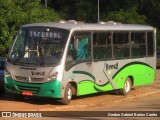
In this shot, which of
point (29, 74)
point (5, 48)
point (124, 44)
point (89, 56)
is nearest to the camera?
point (29, 74)

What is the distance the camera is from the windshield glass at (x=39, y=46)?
1630 centimetres

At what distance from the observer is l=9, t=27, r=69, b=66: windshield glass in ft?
53.5

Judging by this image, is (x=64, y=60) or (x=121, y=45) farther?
(x=121, y=45)

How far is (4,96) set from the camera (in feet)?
61.1

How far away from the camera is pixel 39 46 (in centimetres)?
1664

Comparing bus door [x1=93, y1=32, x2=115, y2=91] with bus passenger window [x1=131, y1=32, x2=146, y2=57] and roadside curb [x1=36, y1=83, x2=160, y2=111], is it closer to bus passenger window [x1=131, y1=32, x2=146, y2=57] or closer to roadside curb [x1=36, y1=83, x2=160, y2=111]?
roadside curb [x1=36, y1=83, x2=160, y2=111]

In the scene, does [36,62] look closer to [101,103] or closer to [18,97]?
[18,97]

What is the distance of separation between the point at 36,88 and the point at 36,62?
844mm

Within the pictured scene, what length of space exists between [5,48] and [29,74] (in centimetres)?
1298

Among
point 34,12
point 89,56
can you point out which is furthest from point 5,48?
point 89,56

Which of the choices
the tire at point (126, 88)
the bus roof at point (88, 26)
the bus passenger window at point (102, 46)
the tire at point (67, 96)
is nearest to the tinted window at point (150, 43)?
the bus roof at point (88, 26)

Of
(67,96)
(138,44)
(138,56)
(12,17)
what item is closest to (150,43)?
(138,44)

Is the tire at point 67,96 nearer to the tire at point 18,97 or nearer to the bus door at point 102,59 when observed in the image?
the bus door at point 102,59

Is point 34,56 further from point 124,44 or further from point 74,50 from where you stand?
point 124,44
